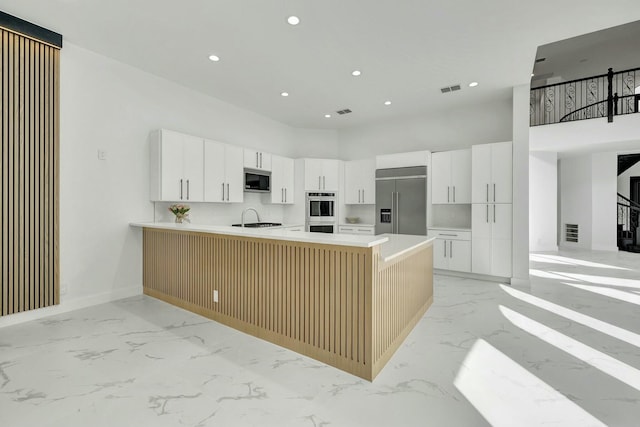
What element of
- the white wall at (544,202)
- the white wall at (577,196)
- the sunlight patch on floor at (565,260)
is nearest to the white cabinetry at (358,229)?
the sunlight patch on floor at (565,260)

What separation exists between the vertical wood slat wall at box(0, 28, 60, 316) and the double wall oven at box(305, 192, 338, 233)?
4025 millimetres

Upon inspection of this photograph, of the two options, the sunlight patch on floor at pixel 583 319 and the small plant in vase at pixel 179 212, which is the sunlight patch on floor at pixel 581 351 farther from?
→ the small plant in vase at pixel 179 212

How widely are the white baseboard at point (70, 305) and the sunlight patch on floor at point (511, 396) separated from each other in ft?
13.1

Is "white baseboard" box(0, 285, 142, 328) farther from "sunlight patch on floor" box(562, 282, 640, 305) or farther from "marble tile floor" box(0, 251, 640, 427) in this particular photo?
"sunlight patch on floor" box(562, 282, 640, 305)

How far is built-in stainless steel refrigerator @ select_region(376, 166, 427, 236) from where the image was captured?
542 cm

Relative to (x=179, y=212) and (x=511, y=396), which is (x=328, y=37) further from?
(x=511, y=396)

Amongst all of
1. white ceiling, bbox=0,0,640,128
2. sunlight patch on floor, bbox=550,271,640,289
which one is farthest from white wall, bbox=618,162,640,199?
white ceiling, bbox=0,0,640,128

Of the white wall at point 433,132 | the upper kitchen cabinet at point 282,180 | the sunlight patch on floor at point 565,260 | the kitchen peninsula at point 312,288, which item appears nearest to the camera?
the kitchen peninsula at point 312,288

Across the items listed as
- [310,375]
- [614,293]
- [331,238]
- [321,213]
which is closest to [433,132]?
[321,213]

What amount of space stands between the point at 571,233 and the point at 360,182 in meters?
6.93

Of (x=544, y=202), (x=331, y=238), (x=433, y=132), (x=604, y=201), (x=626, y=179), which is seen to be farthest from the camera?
(x=626, y=179)

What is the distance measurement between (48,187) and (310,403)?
356 centimetres

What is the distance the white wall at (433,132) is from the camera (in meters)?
5.24

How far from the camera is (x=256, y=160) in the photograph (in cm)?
528
